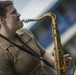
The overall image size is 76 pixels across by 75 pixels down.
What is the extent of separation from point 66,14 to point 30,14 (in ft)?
1.24

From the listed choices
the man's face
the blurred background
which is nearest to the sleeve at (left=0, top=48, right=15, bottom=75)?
the man's face

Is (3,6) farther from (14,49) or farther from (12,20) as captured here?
(14,49)

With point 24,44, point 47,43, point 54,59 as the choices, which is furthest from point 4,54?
point 47,43

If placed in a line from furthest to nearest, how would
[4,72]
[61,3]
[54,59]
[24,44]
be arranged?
1. [61,3]
2. [54,59]
3. [24,44]
4. [4,72]

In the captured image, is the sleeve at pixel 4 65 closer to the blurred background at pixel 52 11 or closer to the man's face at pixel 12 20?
the man's face at pixel 12 20

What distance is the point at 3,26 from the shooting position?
2.10m

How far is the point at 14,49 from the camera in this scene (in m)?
2.06

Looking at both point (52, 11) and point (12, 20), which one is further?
point (52, 11)

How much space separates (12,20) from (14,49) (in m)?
0.19

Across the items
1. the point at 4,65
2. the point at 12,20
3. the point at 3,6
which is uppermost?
the point at 3,6

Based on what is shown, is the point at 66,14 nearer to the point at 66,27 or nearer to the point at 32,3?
the point at 66,27

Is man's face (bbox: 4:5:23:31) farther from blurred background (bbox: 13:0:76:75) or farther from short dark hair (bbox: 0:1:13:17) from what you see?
blurred background (bbox: 13:0:76:75)

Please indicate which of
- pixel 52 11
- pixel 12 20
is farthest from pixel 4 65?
pixel 52 11

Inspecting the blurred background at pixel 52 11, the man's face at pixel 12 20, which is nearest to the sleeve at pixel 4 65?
the man's face at pixel 12 20
